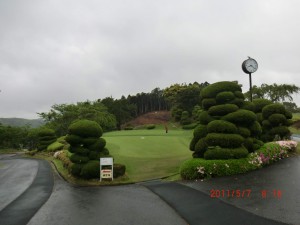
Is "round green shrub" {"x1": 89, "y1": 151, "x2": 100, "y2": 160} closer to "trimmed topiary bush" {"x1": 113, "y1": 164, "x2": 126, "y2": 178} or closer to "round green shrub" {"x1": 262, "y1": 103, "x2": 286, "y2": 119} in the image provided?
"trimmed topiary bush" {"x1": 113, "y1": 164, "x2": 126, "y2": 178}

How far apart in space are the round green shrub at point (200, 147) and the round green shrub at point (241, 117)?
→ 1.89 m

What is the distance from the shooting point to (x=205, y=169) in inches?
561

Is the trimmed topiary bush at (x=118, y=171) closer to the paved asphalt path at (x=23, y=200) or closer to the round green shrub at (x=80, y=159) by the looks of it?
the round green shrub at (x=80, y=159)

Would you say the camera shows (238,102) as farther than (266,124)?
No

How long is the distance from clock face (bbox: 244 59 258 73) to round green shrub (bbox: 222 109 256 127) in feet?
22.4

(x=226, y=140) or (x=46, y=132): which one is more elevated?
(x=46, y=132)

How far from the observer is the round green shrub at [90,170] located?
17.1 meters

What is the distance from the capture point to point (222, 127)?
15.7m

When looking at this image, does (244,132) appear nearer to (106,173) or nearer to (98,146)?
(106,173)

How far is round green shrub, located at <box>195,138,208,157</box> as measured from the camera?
1613cm

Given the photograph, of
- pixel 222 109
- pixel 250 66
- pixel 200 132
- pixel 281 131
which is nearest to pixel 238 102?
pixel 222 109

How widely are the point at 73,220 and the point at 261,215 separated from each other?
6.06m

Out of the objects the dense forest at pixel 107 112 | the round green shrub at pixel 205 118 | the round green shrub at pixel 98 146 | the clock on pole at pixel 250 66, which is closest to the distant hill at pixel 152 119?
the dense forest at pixel 107 112

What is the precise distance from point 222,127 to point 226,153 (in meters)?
1.57
